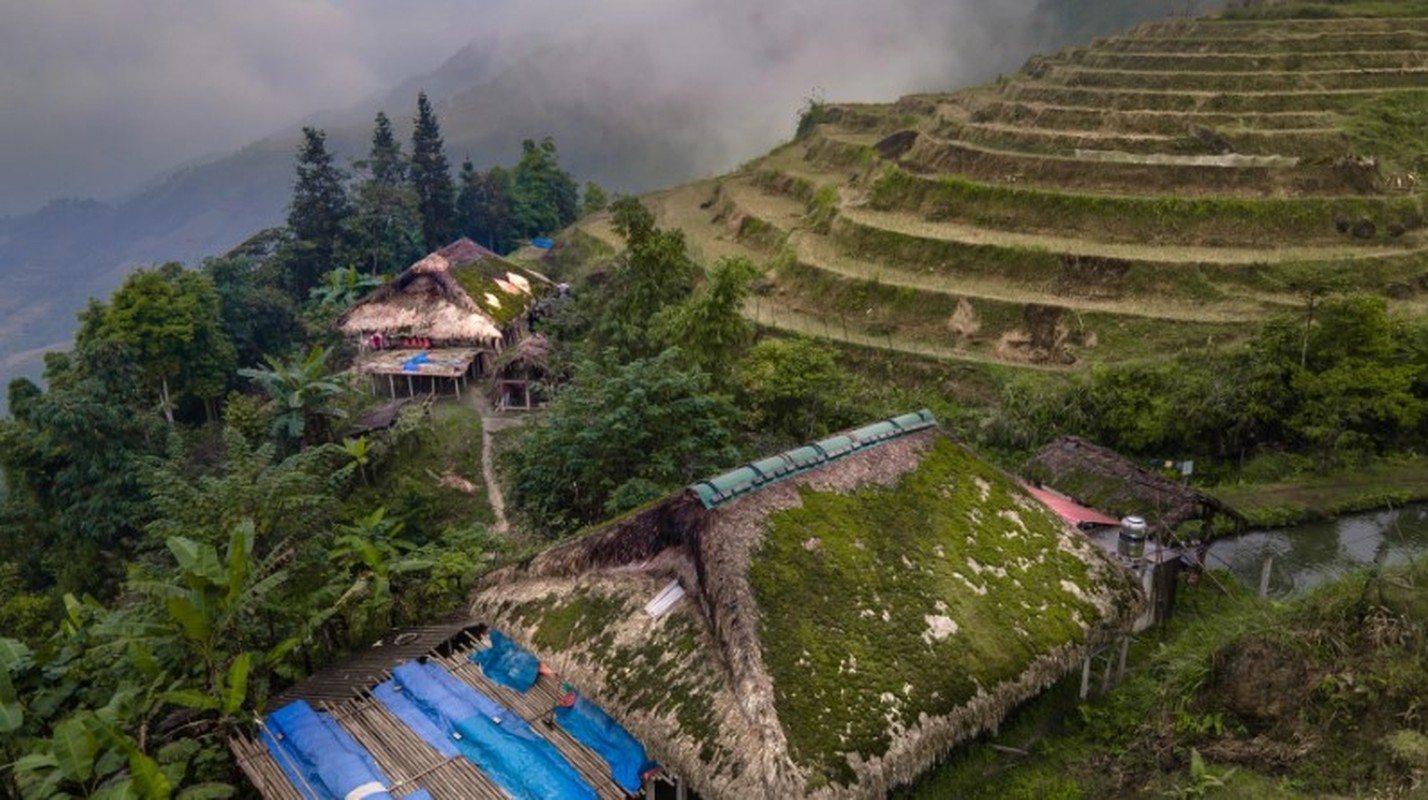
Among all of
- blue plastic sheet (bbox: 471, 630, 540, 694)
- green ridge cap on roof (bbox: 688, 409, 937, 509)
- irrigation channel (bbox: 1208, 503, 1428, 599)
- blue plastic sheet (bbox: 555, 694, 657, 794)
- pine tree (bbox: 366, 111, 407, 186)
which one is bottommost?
irrigation channel (bbox: 1208, 503, 1428, 599)

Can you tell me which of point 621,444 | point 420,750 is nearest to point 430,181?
point 621,444

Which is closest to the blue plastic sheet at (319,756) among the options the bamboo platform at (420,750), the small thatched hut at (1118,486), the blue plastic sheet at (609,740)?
the bamboo platform at (420,750)

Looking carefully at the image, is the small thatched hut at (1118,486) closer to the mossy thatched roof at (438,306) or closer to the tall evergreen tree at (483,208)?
the mossy thatched roof at (438,306)

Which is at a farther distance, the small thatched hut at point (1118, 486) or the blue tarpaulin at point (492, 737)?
the small thatched hut at point (1118, 486)

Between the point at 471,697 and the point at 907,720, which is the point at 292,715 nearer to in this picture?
the point at 471,697

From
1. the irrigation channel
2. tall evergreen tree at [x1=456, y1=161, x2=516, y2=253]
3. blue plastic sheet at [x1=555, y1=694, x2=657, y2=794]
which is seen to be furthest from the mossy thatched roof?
the irrigation channel

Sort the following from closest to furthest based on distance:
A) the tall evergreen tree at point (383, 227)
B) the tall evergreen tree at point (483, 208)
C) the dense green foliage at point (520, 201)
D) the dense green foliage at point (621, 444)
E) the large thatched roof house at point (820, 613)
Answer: the large thatched roof house at point (820, 613), the dense green foliage at point (621, 444), the tall evergreen tree at point (383, 227), the tall evergreen tree at point (483, 208), the dense green foliage at point (520, 201)

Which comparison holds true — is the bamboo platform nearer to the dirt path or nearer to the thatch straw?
the dirt path
